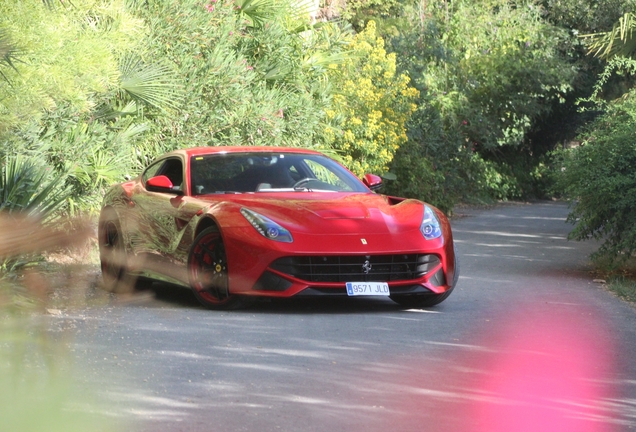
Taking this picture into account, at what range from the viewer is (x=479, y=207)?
33562 mm

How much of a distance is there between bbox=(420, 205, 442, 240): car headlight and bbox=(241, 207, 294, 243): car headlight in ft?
4.09

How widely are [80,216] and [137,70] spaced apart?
13.3 metres

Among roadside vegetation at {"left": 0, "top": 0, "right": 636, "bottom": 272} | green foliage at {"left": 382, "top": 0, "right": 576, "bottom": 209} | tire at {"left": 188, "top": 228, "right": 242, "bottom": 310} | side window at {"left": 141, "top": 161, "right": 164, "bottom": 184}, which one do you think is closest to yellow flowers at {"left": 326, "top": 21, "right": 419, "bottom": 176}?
roadside vegetation at {"left": 0, "top": 0, "right": 636, "bottom": 272}

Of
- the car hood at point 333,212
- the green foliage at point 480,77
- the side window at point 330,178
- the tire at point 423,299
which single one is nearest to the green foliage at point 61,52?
the car hood at point 333,212

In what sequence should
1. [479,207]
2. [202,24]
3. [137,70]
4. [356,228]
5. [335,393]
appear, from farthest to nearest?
[479,207] < [202,24] < [137,70] < [356,228] < [335,393]

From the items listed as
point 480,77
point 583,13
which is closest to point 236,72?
point 480,77

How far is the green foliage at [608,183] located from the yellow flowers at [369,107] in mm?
8623

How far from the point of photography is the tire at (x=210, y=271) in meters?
8.85

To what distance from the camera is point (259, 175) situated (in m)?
9.98

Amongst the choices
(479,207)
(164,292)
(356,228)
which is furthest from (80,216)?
(479,207)

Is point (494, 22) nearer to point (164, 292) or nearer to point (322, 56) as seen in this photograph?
point (322, 56)

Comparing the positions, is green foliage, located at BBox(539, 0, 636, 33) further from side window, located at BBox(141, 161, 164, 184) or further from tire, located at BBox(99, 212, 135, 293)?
tire, located at BBox(99, 212, 135, 293)

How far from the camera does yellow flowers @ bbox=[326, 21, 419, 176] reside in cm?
2241

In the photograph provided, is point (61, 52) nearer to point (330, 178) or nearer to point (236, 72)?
point (330, 178)
